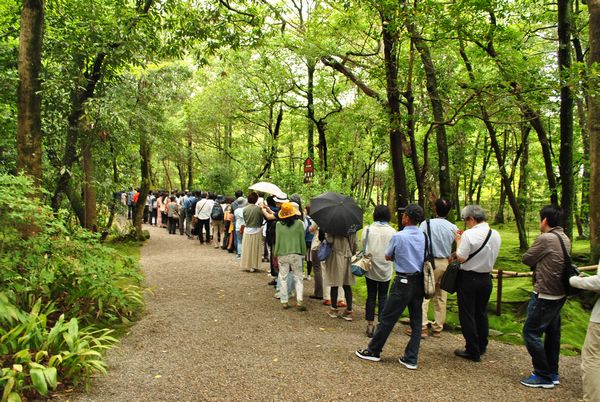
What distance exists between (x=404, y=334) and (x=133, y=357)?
3920mm

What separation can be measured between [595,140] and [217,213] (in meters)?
10.3

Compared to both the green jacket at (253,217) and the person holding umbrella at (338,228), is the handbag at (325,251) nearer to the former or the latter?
the person holding umbrella at (338,228)

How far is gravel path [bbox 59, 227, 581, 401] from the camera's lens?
14.0 feet

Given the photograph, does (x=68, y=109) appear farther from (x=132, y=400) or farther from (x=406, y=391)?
(x=406, y=391)

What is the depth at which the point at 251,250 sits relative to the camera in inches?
408

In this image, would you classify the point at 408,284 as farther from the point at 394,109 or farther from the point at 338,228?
the point at 394,109

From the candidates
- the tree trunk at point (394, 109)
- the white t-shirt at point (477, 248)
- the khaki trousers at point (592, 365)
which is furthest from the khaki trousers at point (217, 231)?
the khaki trousers at point (592, 365)

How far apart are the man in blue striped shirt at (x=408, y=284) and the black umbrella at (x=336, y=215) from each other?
1388 mm

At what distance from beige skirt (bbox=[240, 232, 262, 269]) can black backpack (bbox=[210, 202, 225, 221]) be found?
3577 mm

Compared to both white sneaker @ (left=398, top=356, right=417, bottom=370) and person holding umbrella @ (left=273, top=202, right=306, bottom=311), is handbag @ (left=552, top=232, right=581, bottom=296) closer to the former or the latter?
white sneaker @ (left=398, top=356, right=417, bottom=370)

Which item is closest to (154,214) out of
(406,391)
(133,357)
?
(133,357)

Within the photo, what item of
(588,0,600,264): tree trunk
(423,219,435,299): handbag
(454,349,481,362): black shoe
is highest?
(588,0,600,264): tree trunk

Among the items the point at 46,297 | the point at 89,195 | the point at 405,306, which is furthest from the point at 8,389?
the point at 89,195

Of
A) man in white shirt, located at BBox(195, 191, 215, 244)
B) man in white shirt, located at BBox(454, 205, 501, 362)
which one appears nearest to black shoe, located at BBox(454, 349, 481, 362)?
man in white shirt, located at BBox(454, 205, 501, 362)
